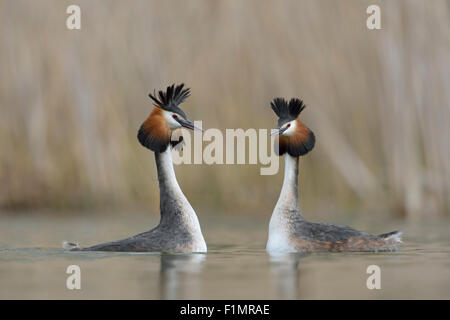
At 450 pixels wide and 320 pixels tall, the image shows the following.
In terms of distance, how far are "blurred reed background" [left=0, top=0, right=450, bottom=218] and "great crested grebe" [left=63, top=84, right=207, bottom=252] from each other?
453cm

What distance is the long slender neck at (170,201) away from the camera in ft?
31.1

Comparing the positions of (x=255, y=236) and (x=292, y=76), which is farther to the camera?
(x=292, y=76)

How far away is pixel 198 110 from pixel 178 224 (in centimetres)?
532

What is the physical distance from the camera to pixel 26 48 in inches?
568

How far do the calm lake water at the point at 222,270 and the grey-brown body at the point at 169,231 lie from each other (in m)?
0.13

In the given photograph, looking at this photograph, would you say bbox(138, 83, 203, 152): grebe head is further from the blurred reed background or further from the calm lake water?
the blurred reed background

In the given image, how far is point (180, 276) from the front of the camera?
25.5ft

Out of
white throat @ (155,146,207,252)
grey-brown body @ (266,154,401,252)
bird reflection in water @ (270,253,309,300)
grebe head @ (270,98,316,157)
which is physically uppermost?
grebe head @ (270,98,316,157)

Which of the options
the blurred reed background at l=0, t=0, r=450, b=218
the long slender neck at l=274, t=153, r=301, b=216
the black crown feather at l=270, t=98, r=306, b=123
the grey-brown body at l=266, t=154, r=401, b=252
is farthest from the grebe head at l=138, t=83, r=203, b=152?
the blurred reed background at l=0, t=0, r=450, b=218

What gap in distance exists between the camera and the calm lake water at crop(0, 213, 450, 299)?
699 centimetres

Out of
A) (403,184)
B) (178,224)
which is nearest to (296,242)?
(178,224)
